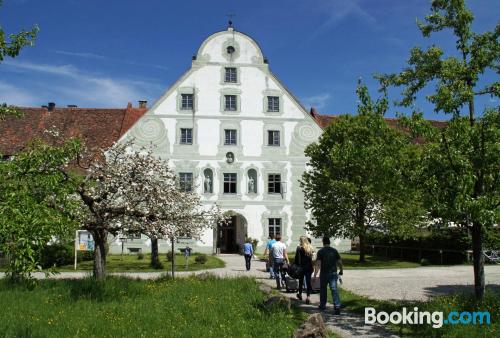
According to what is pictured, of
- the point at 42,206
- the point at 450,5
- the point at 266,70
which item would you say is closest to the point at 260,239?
the point at 266,70

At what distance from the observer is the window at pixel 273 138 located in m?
37.2

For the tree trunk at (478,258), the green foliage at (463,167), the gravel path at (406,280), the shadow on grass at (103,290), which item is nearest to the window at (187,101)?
the gravel path at (406,280)

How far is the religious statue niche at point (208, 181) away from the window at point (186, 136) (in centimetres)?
258

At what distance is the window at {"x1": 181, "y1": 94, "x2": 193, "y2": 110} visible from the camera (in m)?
36.7

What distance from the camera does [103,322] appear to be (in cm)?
988

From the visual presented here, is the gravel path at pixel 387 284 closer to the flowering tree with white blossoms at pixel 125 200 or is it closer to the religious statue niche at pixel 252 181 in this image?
the flowering tree with white blossoms at pixel 125 200

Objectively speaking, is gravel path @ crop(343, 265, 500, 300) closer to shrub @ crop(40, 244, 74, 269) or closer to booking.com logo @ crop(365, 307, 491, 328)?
booking.com logo @ crop(365, 307, 491, 328)

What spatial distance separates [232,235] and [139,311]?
28392mm

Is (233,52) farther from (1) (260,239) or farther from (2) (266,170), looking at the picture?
(1) (260,239)

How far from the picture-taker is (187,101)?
1447 inches

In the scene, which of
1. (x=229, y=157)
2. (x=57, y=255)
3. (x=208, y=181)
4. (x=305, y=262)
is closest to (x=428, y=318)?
(x=305, y=262)

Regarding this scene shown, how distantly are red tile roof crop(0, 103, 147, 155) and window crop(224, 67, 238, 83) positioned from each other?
9113mm

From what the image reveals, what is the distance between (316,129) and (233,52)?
28.8 ft

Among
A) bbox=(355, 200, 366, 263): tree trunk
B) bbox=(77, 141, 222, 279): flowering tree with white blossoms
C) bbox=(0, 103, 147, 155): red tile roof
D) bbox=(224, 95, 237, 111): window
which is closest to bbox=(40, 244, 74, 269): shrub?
bbox=(77, 141, 222, 279): flowering tree with white blossoms
